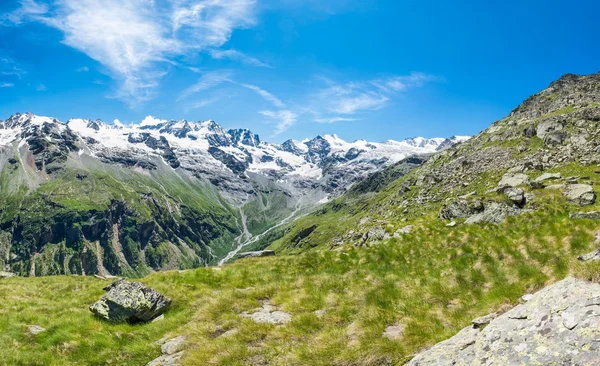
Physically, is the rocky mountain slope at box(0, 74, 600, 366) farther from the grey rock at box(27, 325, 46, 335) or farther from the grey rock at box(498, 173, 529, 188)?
the grey rock at box(498, 173, 529, 188)

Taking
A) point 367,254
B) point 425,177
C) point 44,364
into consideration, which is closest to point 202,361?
point 44,364

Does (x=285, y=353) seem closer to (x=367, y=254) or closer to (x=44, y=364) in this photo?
(x=44, y=364)

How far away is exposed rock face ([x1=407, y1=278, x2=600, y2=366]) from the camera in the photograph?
20.0 feet

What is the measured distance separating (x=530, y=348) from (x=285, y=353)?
6.82m

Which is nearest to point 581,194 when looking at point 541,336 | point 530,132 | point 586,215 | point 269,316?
point 586,215

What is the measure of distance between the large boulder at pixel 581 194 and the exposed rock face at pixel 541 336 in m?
26.5

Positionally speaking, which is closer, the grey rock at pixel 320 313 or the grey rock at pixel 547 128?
the grey rock at pixel 320 313

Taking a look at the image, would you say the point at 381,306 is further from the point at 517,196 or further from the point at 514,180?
the point at 514,180

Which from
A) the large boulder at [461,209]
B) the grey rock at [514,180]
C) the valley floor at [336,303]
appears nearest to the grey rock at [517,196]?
the large boulder at [461,209]

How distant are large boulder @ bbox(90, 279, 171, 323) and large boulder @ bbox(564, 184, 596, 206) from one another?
107 feet

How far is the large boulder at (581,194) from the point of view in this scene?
91.1 feet

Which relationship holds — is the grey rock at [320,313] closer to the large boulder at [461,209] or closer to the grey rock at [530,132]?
the large boulder at [461,209]

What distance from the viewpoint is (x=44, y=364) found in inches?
470

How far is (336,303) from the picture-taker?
1507 centimetres
